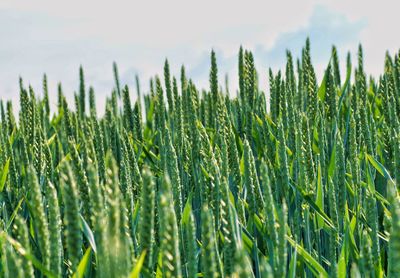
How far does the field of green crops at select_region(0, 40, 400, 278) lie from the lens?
23.5 inches

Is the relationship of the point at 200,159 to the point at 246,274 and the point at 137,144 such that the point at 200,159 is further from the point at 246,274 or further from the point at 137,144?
the point at 246,274

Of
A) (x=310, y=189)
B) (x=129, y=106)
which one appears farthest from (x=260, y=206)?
(x=129, y=106)

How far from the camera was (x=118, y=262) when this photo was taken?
487mm

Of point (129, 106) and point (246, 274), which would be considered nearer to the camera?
point (246, 274)

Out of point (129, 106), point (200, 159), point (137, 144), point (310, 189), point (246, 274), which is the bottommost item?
point (246, 274)

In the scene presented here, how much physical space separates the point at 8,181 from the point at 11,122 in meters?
1.04

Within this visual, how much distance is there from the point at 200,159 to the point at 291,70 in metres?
0.97

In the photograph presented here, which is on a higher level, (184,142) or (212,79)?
(212,79)

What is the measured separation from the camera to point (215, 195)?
89 cm

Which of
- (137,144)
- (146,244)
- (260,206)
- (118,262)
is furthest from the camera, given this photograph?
(137,144)

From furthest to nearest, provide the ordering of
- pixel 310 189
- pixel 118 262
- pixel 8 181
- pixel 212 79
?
pixel 212 79
pixel 8 181
pixel 310 189
pixel 118 262

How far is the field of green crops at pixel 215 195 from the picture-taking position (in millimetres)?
597

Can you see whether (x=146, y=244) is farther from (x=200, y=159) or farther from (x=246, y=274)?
(x=200, y=159)

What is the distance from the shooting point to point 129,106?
2252mm
